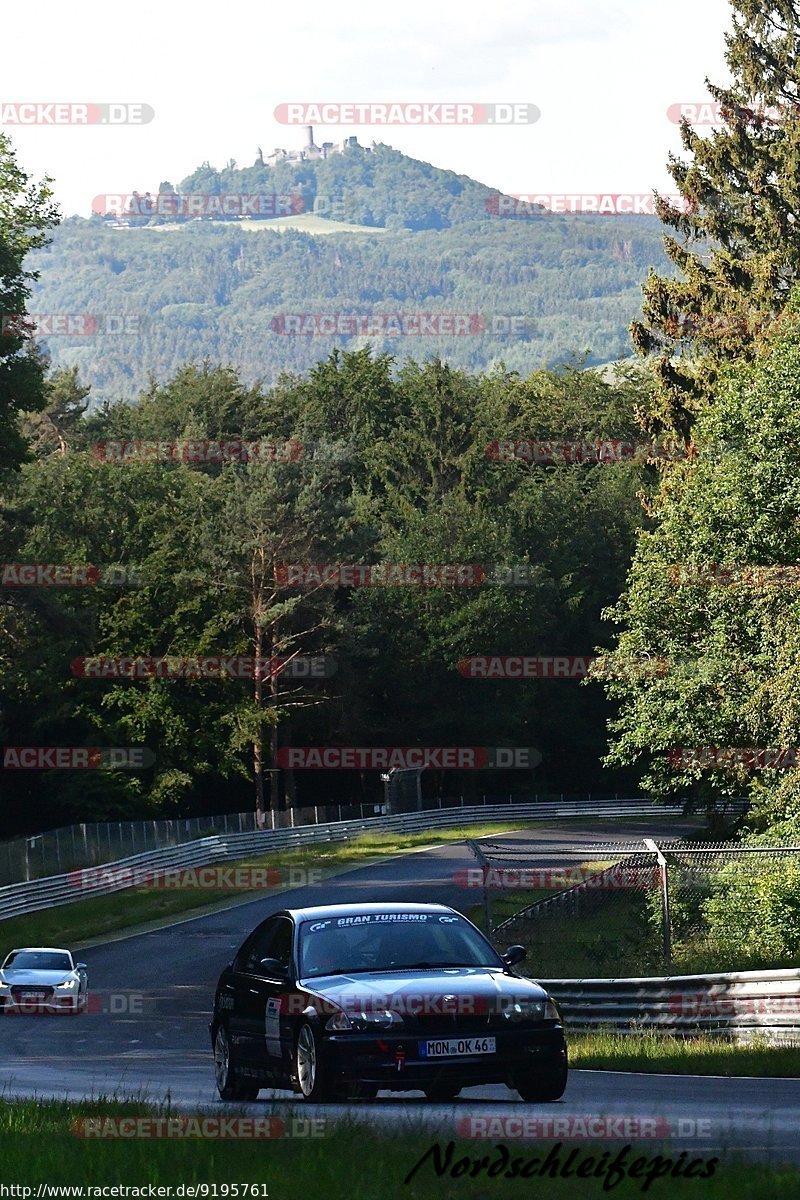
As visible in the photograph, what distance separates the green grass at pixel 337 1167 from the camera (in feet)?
23.8

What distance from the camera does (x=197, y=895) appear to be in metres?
47.5

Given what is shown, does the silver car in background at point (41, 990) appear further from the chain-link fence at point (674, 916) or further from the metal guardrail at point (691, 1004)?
the metal guardrail at point (691, 1004)

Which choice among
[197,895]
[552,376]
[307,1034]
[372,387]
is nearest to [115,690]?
[197,895]

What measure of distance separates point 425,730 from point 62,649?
20.7m

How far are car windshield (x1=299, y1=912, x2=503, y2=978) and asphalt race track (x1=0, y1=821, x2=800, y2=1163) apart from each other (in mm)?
935

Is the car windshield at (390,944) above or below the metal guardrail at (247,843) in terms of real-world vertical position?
above

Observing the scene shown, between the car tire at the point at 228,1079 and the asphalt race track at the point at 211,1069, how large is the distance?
0.55 ft

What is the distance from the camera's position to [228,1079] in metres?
12.6

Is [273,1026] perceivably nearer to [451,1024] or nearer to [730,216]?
[451,1024]

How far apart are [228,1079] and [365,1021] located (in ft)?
7.95

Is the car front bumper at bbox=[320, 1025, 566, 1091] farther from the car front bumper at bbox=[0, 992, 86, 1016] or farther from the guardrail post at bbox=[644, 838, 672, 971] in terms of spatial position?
the car front bumper at bbox=[0, 992, 86, 1016]

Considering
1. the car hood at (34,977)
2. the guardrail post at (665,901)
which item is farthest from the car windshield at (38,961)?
the guardrail post at (665,901)

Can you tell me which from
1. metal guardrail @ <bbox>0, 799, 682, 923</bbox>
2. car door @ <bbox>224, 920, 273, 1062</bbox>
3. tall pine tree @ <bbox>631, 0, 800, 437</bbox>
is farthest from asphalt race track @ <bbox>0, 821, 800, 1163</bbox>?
tall pine tree @ <bbox>631, 0, 800, 437</bbox>

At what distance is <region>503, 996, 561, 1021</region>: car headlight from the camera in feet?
35.2
